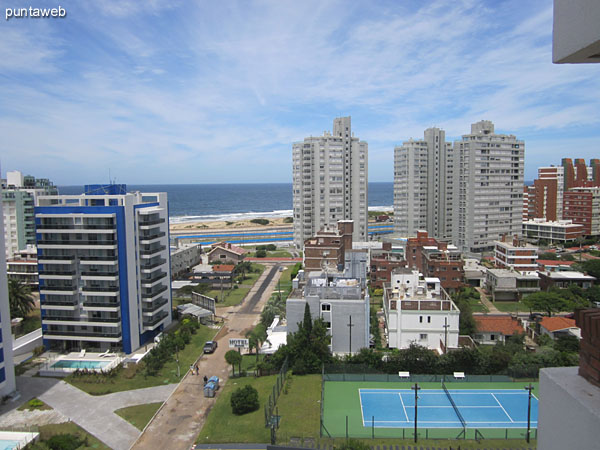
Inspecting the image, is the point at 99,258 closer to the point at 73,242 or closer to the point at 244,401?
the point at 73,242

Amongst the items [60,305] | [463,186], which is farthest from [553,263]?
[60,305]

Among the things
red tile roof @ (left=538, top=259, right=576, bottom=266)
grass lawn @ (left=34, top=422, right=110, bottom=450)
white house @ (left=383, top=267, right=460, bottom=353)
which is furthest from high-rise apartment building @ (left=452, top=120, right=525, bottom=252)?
grass lawn @ (left=34, top=422, right=110, bottom=450)

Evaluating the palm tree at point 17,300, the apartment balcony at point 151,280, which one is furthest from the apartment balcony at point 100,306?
the palm tree at point 17,300

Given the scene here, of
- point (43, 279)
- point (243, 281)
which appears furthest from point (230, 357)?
point (243, 281)

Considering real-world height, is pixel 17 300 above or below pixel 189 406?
above

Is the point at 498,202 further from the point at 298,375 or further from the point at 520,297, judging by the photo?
the point at 298,375
